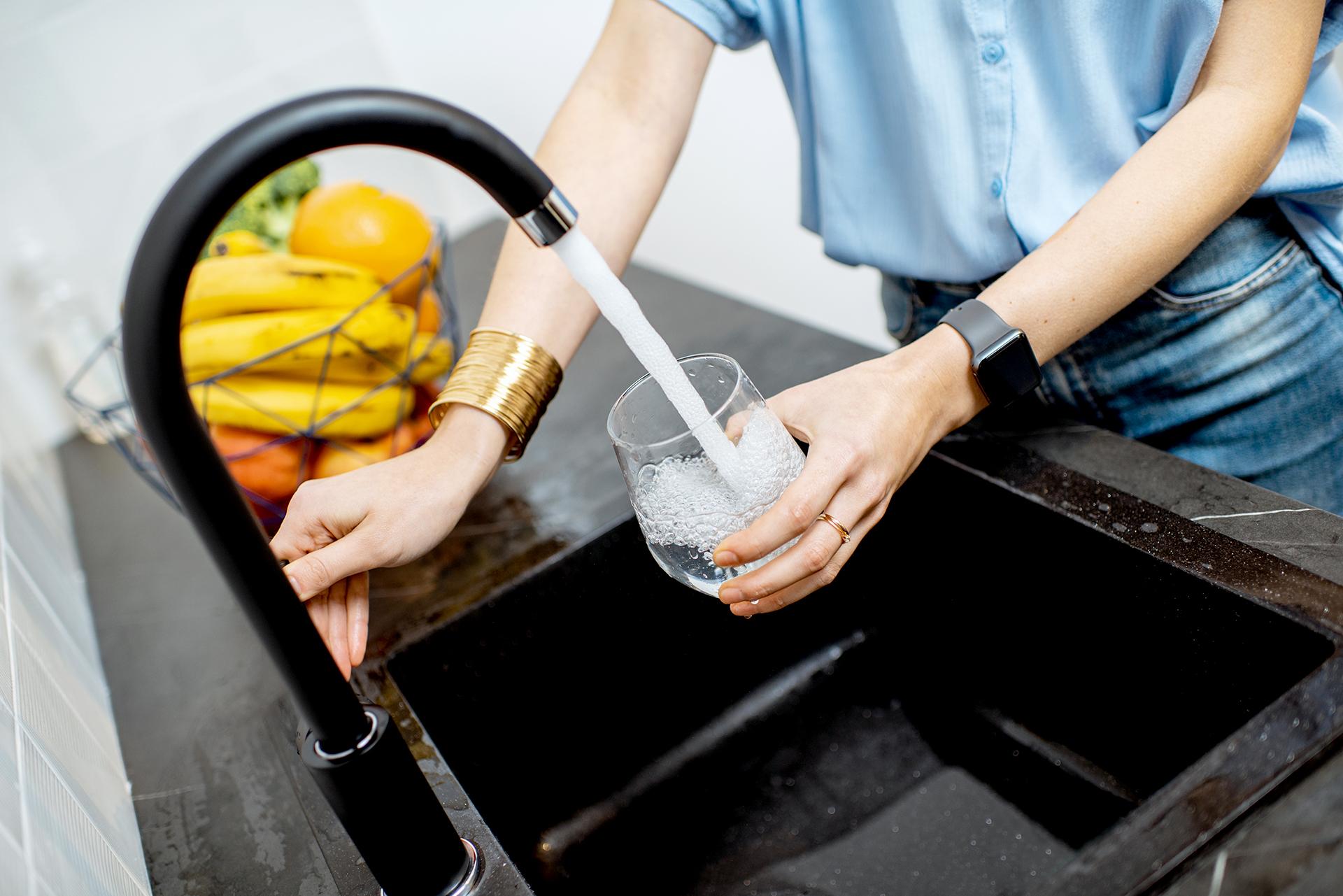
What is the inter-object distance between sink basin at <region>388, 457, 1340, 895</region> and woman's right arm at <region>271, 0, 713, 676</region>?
0.14 m

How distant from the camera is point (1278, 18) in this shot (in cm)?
67

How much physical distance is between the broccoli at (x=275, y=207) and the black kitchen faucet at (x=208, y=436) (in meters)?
0.85

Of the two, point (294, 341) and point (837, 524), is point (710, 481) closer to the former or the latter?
point (837, 524)

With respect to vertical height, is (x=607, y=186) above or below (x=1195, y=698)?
above

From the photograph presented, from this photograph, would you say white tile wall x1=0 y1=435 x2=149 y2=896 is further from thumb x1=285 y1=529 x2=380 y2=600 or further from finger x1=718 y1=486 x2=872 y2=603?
finger x1=718 y1=486 x2=872 y2=603

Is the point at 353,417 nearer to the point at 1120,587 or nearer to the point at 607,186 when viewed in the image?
the point at 607,186

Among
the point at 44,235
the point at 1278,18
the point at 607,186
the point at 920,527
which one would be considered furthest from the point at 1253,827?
the point at 44,235

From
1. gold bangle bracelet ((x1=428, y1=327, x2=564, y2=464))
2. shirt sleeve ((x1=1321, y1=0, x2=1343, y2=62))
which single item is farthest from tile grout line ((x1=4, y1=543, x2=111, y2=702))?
shirt sleeve ((x1=1321, y1=0, x2=1343, y2=62))

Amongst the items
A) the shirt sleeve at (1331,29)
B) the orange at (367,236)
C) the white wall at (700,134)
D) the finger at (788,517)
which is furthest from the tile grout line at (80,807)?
the white wall at (700,134)

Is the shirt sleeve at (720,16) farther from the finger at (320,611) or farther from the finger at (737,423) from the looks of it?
the finger at (320,611)

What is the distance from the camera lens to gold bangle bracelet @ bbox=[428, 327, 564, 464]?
0.72 m

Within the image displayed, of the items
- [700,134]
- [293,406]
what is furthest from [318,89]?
[293,406]

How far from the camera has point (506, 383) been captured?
2.41 ft

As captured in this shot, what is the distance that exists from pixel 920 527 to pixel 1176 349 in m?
0.24
